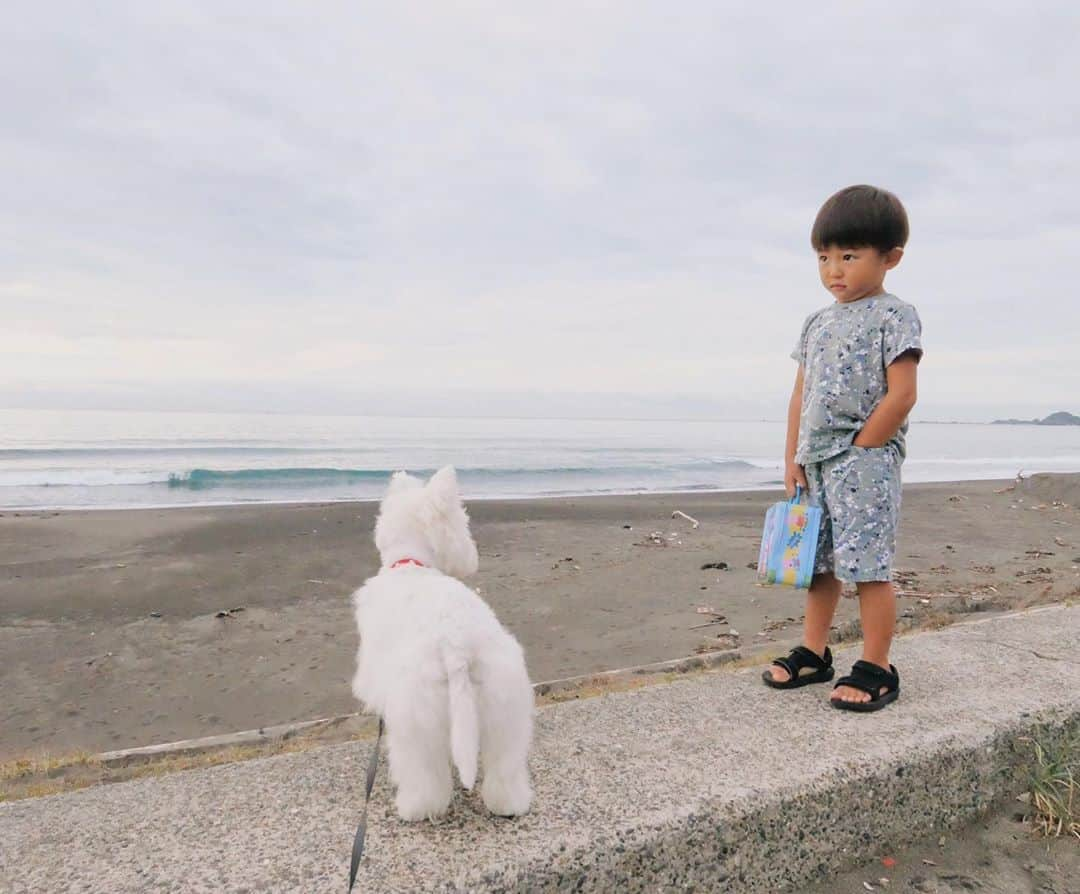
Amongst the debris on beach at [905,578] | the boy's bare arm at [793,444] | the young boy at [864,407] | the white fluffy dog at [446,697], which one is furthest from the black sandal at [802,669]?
the debris on beach at [905,578]

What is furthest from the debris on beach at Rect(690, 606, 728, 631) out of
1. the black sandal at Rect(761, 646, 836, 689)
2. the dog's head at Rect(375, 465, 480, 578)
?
the dog's head at Rect(375, 465, 480, 578)

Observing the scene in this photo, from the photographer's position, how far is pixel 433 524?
9.77ft

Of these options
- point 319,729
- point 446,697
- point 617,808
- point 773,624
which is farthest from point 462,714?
point 773,624

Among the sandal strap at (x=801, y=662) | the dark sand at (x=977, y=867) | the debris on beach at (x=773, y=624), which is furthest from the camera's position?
the debris on beach at (x=773, y=624)

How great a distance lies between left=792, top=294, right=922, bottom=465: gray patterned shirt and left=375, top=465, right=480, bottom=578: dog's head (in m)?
1.56

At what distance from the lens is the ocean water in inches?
677

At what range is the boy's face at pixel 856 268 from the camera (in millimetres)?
2803

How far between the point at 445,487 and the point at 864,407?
1.80m

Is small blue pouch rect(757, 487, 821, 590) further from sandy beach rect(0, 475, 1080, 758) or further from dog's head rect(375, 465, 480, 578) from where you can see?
sandy beach rect(0, 475, 1080, 758)

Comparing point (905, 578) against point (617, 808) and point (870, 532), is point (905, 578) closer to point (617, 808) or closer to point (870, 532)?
point (870, 532)

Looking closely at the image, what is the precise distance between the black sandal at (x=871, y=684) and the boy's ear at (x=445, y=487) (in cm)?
180

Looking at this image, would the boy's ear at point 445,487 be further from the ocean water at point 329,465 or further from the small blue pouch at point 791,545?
the ocean water at point 329,465

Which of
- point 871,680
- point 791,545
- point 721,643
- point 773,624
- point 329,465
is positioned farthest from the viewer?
point 329,465

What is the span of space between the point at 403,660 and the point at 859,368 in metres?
2.14
